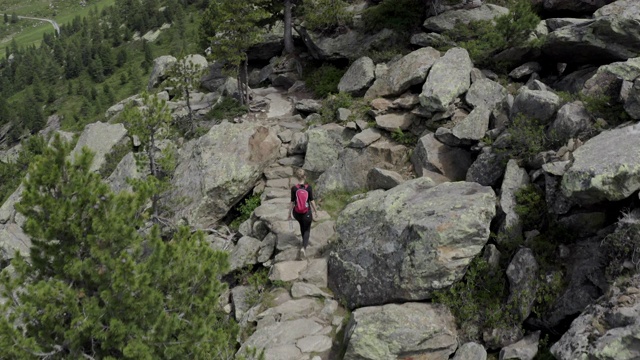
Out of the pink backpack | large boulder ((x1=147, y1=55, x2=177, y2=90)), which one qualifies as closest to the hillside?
the pink backpack

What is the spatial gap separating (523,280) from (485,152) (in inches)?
230

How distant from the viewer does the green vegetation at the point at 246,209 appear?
21023mm

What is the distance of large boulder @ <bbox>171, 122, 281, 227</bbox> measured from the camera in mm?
20781

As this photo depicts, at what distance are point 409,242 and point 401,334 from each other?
2.76 meters

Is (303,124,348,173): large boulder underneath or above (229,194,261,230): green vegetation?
above

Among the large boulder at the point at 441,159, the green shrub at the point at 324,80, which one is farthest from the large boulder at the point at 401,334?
the green shrub at the point at 324,80

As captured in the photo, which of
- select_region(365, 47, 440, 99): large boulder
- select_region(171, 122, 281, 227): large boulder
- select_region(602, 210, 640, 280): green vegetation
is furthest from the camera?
select_region(365, 47, 440, 99): large boulder

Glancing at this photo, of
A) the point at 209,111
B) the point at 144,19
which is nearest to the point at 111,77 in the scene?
the point at 144,19

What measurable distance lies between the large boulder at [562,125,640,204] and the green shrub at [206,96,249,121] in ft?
64.6

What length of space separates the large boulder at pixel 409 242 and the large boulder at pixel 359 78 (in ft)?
35.3

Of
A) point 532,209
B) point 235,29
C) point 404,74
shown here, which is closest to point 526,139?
point 532,209

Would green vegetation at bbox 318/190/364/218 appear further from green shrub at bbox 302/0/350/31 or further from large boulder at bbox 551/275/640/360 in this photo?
green shrub at bbox 302/0/350/31

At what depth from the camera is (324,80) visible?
2920 centimetres

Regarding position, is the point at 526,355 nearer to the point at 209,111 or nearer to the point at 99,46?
the point at 209,111
